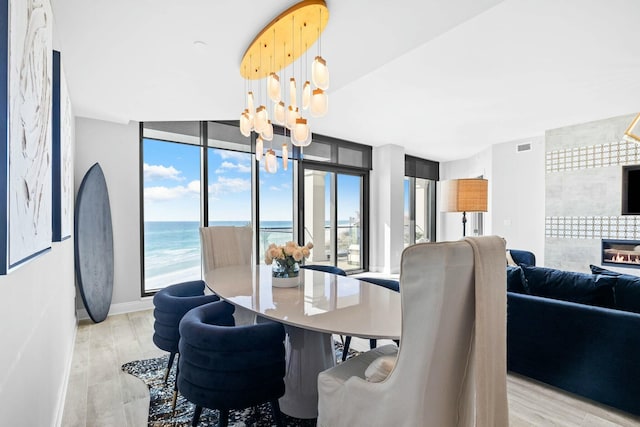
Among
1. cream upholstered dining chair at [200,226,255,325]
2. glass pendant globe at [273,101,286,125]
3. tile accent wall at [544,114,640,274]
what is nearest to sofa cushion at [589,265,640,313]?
glass pendant globe at [273,101,286,125]

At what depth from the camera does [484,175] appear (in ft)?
23.1

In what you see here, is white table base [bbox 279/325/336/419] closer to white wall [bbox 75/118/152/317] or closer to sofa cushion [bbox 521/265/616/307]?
sofa cushion [bbox 521/265/616/307]

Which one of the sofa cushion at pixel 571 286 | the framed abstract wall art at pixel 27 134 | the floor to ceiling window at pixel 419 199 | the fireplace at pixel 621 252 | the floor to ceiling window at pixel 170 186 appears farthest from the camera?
the floor to ceiling window at pixel 419 199

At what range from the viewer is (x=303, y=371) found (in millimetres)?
1938

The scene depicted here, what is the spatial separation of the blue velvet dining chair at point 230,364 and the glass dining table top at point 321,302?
138 mm

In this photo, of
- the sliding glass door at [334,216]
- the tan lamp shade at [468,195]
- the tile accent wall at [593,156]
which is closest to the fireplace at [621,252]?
the tile accent wall at [593,156]

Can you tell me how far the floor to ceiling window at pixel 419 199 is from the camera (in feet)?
24.8

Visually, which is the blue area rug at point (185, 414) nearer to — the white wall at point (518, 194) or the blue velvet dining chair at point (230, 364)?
the blue velvet dining chair at point (230, 364)

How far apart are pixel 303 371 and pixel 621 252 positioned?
5365mm

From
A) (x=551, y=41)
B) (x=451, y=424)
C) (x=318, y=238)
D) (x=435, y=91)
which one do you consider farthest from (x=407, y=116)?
(x=451, y=424)

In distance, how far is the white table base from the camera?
190 centimetres

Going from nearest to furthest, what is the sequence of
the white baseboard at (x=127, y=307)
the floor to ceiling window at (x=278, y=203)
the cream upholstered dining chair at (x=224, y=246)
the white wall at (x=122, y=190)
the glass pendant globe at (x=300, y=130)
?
the glass pendant globe at (x=300, y=130), the cream upholstered dining chair at (x=224, y=246), the white baseboard at (x=127, y=307), the white wall at (x=122, y=190), the floor to ceiling window at (x=278, y=203)

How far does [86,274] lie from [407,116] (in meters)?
4.55

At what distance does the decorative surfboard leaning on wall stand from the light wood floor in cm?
67
